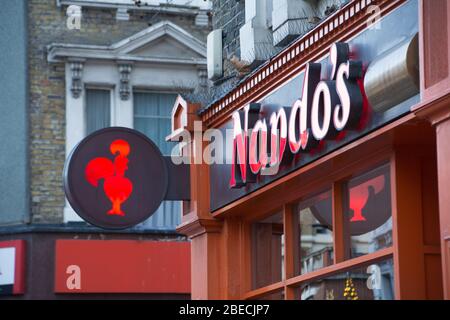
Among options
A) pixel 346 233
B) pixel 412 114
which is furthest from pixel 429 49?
pixel 346 233

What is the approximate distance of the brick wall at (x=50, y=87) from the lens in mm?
22000

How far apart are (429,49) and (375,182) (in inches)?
67.5

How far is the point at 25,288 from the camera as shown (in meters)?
21.9

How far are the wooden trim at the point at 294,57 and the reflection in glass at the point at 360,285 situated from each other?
1622mm

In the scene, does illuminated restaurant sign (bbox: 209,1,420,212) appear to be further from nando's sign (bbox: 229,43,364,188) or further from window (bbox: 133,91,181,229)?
window (bbox: 133,91,181,229)

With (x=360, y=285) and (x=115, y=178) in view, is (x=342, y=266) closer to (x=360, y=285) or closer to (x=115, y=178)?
(x=360, y=285)

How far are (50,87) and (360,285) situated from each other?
42.7 feet

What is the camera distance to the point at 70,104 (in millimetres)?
22172

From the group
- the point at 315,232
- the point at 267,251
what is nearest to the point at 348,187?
the point at 315,232

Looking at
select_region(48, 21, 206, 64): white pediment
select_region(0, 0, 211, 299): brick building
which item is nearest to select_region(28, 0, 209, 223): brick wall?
select_region(0, 0, 211, 299): brick building

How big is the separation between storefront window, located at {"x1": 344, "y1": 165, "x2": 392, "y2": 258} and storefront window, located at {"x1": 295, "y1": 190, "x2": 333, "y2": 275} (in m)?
0.29

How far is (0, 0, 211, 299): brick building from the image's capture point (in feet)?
71.9

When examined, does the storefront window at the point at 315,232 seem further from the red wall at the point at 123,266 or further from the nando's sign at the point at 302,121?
the red wall at the point at 123,266

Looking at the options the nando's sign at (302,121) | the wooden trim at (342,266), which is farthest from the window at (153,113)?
the wooden trim at (342,266)
